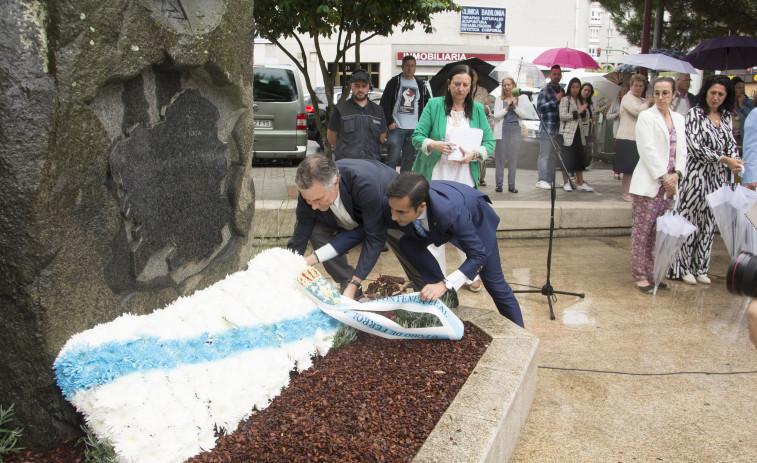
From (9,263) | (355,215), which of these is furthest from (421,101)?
(9,263)

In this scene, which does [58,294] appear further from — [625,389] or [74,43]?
[625,389]

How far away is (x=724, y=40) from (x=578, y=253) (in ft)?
18.0

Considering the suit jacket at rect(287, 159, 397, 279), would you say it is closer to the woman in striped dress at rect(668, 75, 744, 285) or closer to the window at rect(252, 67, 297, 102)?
the woman in striped dress at rect(668, 75, 744, 285)

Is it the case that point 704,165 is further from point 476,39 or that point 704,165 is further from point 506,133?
point 476,39

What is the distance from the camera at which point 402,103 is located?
6930 mm

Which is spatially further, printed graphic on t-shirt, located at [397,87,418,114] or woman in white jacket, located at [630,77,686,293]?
printed graphic on t-shirt, located at [397,87,418,114]

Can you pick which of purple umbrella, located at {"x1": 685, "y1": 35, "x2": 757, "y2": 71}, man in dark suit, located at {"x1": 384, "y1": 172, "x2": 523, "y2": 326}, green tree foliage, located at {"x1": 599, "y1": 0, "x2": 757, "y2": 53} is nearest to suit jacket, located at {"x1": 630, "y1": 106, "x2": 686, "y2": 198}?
man in dark suit, located at {"x1": 384, "y1": 172, "x2": 523, "y2": 326}

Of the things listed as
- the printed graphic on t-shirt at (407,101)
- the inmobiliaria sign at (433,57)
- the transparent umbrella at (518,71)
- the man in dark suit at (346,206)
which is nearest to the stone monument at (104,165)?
the man in dark suit at (346,206)

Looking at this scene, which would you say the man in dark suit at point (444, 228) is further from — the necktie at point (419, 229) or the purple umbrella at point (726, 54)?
the purple umbrella at point (726, 54)

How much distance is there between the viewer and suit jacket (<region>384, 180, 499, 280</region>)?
3475mm

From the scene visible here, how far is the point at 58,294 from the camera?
7.91 feet

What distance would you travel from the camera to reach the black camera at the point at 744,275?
1908 millimetres

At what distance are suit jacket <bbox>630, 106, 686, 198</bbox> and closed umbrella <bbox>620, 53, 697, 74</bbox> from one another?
3886mm

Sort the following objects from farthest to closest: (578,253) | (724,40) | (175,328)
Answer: (724,40) < (578,253) < (175,328)
